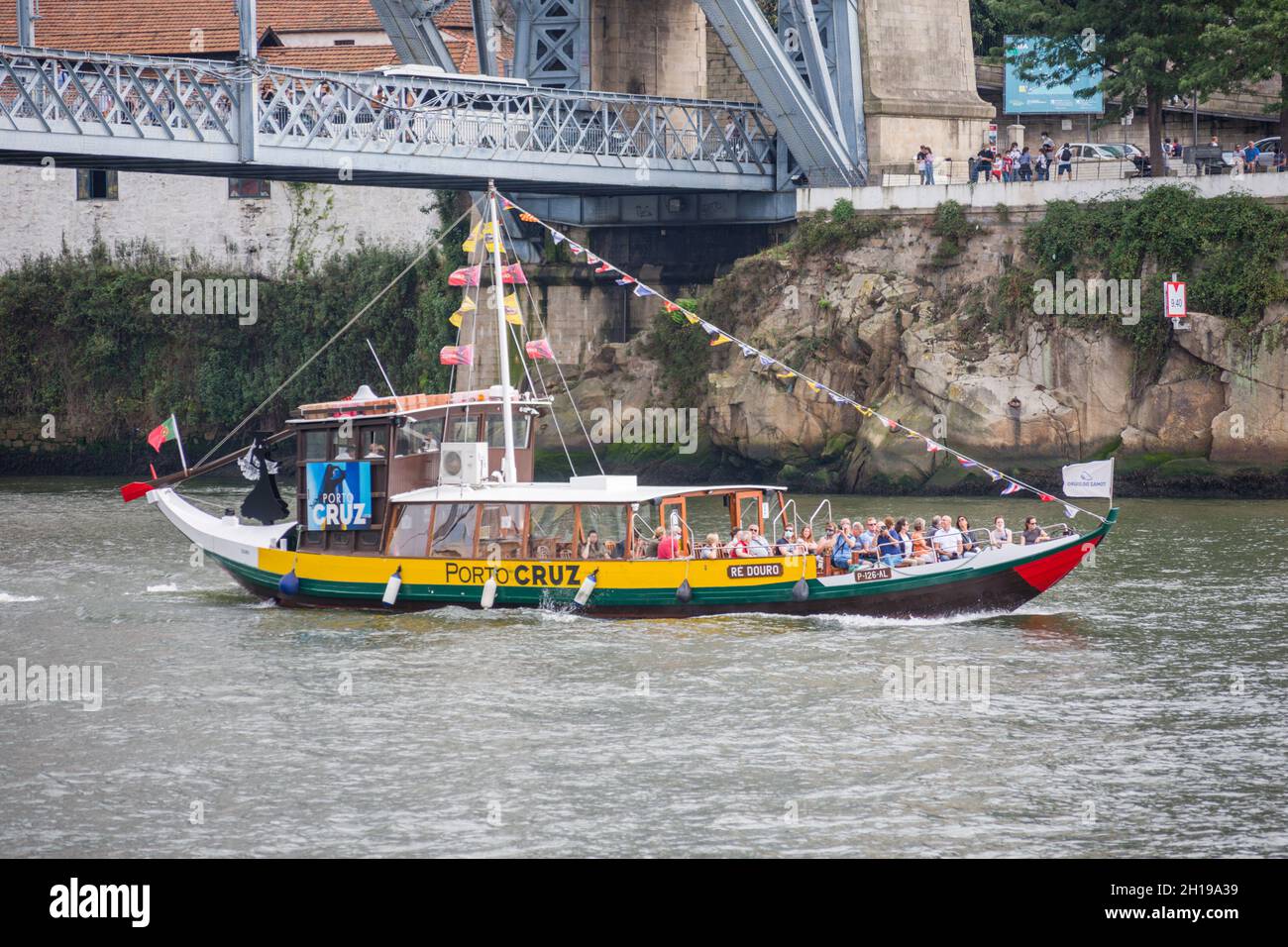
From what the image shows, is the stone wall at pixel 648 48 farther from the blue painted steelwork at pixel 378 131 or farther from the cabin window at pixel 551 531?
the cabin window at pixel 551 531

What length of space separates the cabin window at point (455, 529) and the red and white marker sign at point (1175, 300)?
22.9 meters

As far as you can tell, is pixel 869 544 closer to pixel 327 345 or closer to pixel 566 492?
pixel 566 492

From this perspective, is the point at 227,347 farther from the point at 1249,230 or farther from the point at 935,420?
the point at 1249,230

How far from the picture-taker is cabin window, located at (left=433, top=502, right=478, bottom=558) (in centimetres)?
3259

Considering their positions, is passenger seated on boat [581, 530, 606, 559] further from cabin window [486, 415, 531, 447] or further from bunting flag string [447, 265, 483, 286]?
bunting flag string [447, 265, 483, 286]

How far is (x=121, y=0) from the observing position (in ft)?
243

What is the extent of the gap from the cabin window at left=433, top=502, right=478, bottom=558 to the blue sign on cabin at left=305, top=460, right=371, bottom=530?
1568 mm

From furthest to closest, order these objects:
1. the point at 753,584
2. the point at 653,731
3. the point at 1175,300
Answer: the point at 1175,300, the point at 753,584, the point at 653,731

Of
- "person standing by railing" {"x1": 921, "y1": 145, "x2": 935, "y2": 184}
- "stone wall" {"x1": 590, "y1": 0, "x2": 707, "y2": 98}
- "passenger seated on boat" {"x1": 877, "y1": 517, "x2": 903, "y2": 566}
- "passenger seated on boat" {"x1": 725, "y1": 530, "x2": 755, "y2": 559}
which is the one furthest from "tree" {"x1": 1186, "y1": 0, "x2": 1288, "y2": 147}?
"passenger seated on boat" {"x1": 725, "y1": 530, "x2": 755, "y2": 559}

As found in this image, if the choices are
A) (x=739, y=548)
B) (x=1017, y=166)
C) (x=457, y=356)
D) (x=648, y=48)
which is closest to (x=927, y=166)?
(x=1017, y=166)

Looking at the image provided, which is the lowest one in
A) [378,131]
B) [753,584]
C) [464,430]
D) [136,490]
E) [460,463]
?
[753,584]

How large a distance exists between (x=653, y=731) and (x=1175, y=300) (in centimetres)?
2860

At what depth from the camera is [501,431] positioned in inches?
1384

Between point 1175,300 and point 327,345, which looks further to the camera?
point 1175,300
